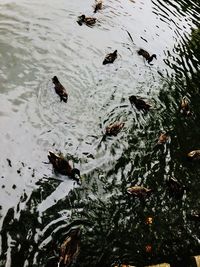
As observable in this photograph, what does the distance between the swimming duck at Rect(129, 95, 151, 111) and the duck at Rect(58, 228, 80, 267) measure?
4.66 metres

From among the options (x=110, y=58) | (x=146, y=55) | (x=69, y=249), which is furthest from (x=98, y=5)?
(x=69, y=249)

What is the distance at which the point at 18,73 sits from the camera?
1020 cm

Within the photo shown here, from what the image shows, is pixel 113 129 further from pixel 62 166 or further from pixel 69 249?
pixel 69 249

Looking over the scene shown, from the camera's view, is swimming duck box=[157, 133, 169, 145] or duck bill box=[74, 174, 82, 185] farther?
swimming duck box=[157, 133, 169, 145]

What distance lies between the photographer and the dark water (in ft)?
25.0

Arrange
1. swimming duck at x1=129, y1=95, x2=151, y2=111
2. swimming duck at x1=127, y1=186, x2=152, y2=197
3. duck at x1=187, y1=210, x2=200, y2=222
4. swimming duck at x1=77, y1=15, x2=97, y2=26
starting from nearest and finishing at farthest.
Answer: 1. swimming duck at x1=127, y1=186, x2=152, y2=197
2. duck at x1=187, y1=210, x2=200, y2=222
3. swimming duck at x1=129, y1=95, x2=151, y2=111
4. swimming duck at x1=77, y1=15, x2=97, y2=26

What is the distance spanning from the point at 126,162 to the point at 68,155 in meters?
1.54

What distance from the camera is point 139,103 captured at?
1073 cm

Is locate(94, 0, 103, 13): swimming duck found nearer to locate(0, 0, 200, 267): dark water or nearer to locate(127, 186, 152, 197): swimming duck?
locate(0, 0, 200, 267): dark water

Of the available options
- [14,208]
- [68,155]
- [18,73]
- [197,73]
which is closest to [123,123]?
[68,155]

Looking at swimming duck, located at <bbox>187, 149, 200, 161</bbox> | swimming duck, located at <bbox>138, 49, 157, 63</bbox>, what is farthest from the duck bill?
swimming duck, located at <bbox>138, 49, 157, 63</bbox>

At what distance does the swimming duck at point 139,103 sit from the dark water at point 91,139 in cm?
18

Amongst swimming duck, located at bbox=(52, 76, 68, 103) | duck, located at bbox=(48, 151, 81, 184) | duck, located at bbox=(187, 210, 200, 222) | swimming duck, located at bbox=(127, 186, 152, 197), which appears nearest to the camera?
duck, located at bbox=(48, 151, 81, 184)

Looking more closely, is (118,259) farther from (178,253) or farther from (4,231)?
(4,231)
